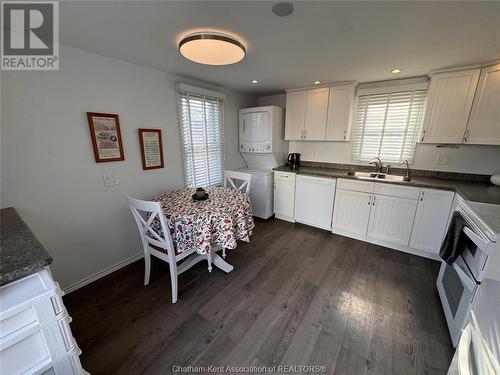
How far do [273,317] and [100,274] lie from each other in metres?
1.83

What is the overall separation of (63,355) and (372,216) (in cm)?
303

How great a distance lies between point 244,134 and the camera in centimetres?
352

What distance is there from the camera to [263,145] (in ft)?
11.0

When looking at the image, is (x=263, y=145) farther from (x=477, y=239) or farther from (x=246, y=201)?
(x=477, y=239)

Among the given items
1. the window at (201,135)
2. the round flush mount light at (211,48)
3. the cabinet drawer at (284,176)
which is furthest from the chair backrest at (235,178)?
the round flush mount light at (211,48)

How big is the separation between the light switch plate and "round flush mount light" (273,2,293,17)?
6.67 ft

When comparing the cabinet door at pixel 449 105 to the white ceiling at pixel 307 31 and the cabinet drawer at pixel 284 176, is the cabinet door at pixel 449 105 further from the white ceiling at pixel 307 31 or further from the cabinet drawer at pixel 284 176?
the cabinet drawer at pixel 284 176

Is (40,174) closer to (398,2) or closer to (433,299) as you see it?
(398,2)

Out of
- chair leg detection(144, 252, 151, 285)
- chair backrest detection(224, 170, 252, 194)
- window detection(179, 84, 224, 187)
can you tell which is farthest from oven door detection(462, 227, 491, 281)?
window detection(179, 84, 224, 187)

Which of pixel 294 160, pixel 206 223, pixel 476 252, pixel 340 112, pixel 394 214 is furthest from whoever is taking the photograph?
pixel 294 160

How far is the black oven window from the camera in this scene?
1.44 meters

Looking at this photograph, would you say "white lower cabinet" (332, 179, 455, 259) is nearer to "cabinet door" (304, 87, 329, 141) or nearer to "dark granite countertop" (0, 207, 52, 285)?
Answer: "cabinet door" (304, 87, 329, 141)

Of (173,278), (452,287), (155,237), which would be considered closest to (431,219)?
(452,287)

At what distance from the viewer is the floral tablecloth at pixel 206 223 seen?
5.62 feet
